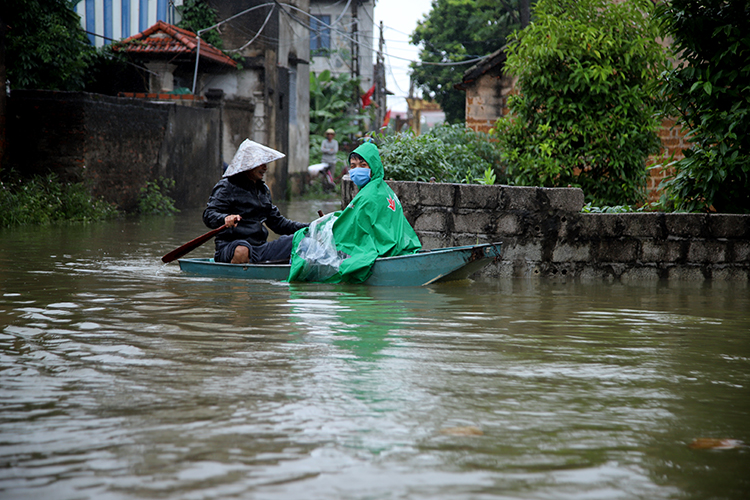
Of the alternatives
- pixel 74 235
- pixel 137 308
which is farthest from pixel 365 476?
pixel 74 235

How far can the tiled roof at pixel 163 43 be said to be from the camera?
20.3 meters

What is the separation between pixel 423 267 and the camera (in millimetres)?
7652

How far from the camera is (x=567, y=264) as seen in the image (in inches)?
340

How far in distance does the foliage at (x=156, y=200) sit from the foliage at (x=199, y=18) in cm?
653

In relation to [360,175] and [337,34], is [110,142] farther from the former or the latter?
[337,34]

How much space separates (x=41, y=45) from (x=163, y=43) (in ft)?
14.2

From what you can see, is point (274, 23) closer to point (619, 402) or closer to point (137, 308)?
point (137, 308)

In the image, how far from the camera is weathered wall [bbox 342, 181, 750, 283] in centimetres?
837

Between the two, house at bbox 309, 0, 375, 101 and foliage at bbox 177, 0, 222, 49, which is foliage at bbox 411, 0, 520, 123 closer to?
house at bbox 309, 0, 375, 101

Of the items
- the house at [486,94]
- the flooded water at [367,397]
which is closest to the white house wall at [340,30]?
the house at [486,94]

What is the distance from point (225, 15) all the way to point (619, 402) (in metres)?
21.6

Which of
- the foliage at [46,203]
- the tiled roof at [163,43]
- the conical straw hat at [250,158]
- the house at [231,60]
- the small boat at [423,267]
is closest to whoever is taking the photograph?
the small boat at [423,267]

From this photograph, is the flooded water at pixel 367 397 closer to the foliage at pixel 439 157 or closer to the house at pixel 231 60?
the foliage at pixel 439 157

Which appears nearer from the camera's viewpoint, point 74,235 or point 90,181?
point 74,235
